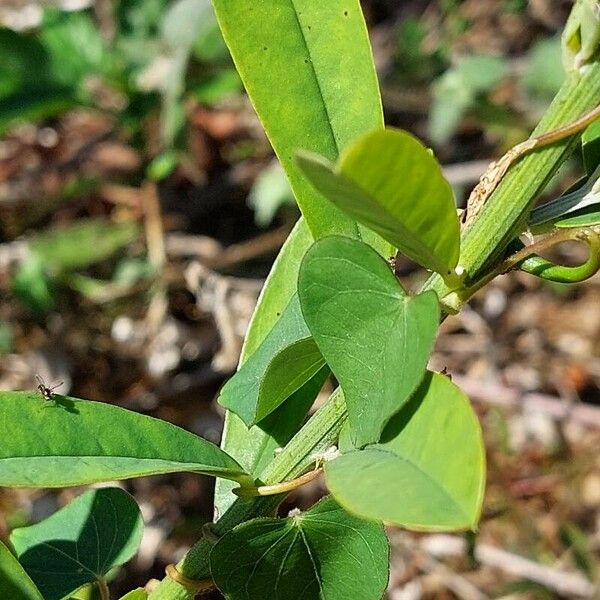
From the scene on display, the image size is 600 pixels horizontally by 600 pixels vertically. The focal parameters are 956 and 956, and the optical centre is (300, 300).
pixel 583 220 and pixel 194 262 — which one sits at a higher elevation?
pixel 583 220

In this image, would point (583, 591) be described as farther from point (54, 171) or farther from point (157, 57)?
point (54, 171)

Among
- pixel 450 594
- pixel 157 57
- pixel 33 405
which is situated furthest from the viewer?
pixel 157 57

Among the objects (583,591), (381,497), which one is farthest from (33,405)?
(583,591)

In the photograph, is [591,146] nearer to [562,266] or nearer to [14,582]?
[562,266]

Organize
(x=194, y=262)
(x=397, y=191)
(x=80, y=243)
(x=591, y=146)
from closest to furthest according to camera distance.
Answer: (x=397, y=191) → (x=591, y=146) → (x=194, y=262) → (x=80, y=243)

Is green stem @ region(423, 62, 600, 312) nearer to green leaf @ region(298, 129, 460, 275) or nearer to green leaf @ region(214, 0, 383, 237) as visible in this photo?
green leaf @ region(298, 129, 460, 275)

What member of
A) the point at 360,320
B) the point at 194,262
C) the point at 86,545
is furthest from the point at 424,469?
the point at 194,262

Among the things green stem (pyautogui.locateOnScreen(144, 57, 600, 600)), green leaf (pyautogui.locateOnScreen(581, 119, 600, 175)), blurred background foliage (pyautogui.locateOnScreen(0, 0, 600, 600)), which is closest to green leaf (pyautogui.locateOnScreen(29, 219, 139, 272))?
blurred background foliage (pyautogui.locateOnScreen(0, 0, 600, 600))

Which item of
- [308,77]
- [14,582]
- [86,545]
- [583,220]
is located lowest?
[86,545]
